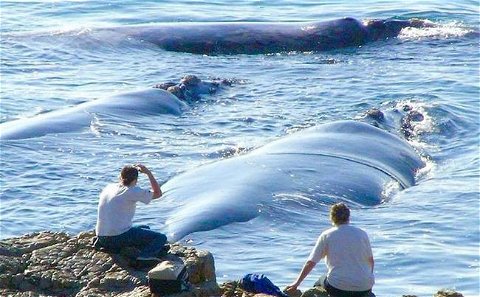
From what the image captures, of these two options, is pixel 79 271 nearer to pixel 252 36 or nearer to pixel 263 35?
pixel 252 36

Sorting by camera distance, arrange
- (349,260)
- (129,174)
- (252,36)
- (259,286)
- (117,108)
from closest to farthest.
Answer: (349,260)
(259,286)
(129,174)
(117,108)
(252,36)

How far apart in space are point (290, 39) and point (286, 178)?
712 inches

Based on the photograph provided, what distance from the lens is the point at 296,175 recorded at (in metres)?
24.6

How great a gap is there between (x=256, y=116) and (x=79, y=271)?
17728 millimetres

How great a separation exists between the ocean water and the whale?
37 centimetres

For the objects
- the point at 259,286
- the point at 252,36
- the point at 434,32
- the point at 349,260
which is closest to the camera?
the point at 349,260

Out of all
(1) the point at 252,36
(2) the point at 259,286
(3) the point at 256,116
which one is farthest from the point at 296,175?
(1) the point at 252,36

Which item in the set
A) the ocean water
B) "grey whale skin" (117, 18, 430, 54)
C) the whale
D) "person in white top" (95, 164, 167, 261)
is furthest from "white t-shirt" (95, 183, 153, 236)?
"grey whale skin" (117, 18, 430, 54)

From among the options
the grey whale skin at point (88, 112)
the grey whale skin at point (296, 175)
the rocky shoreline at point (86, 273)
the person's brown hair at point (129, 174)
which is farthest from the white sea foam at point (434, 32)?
the rocky shoreline at point (86, 273)

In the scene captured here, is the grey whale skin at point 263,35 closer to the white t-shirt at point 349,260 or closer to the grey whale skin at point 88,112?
the grey whale skin at point 88,112

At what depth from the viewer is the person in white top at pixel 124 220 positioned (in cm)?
1565

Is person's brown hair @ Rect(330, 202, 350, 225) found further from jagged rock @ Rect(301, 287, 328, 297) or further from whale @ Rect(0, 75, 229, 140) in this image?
whale @ Rect(0, 75, 229, 140)

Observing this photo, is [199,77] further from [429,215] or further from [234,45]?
[429,215]

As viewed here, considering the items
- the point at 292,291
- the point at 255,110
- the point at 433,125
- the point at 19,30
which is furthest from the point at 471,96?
the point at 292,291
